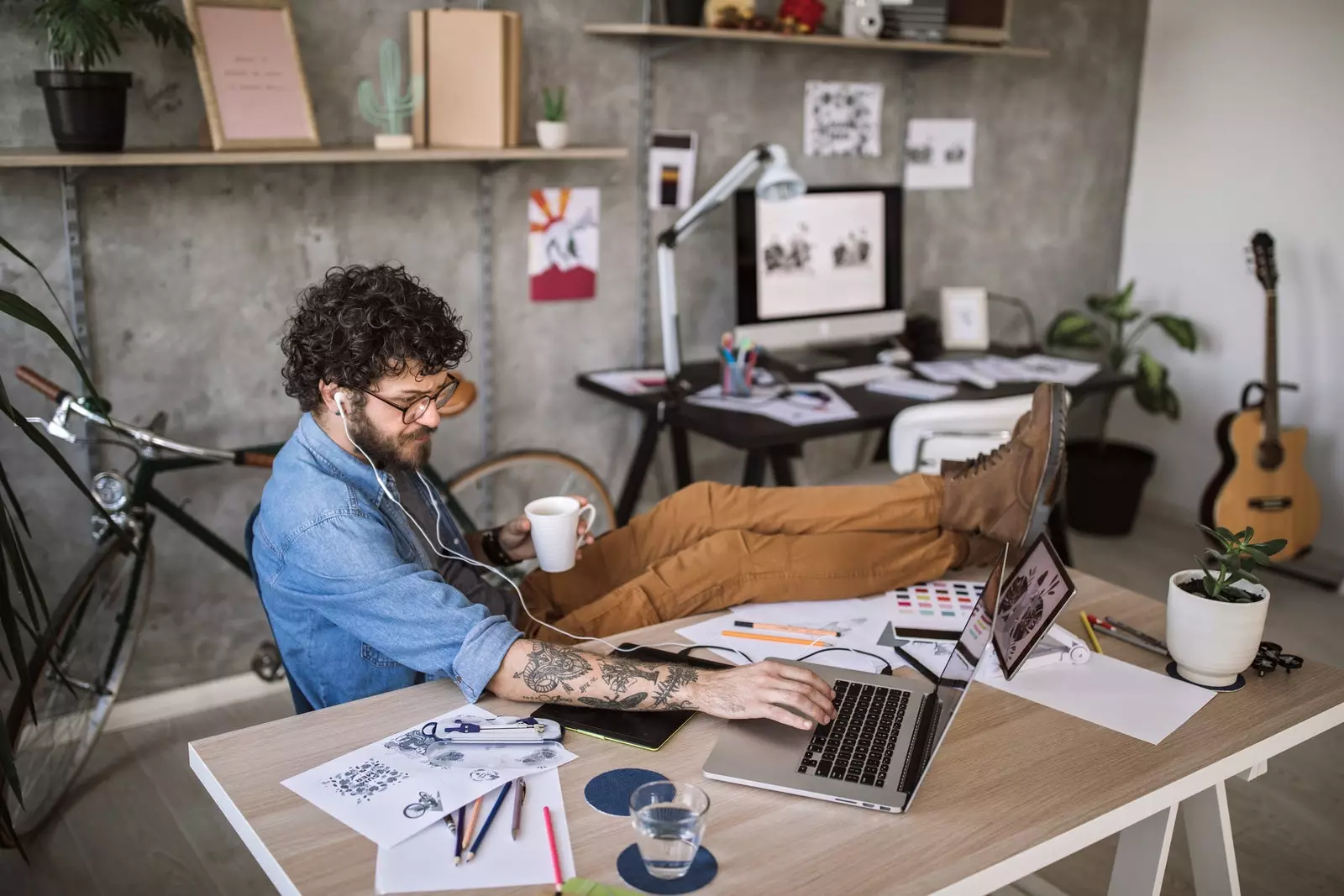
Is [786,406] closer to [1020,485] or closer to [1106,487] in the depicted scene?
[1020,485]

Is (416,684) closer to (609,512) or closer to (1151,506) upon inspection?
(609,512)

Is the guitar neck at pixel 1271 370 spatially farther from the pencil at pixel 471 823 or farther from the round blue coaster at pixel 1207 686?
the pencil at pixel 471 823

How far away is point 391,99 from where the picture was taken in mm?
2684

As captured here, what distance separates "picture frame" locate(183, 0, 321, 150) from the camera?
243 cm

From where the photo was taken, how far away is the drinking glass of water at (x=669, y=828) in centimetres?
115

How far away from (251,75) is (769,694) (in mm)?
1822

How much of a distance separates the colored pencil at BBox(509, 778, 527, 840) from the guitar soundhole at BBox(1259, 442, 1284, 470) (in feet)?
10.2

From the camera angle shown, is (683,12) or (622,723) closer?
(622,723)

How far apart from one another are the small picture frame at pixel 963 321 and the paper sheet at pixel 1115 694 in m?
2.23

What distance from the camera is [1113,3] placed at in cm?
423

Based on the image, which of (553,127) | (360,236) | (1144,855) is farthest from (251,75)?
(1144,855)

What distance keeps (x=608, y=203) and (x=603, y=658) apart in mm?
1983

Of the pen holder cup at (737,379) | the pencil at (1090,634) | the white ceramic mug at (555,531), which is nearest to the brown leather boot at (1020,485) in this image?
the pencil at (1090,634)

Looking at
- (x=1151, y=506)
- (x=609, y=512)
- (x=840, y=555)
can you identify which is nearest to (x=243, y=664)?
(x=609, y=512)
